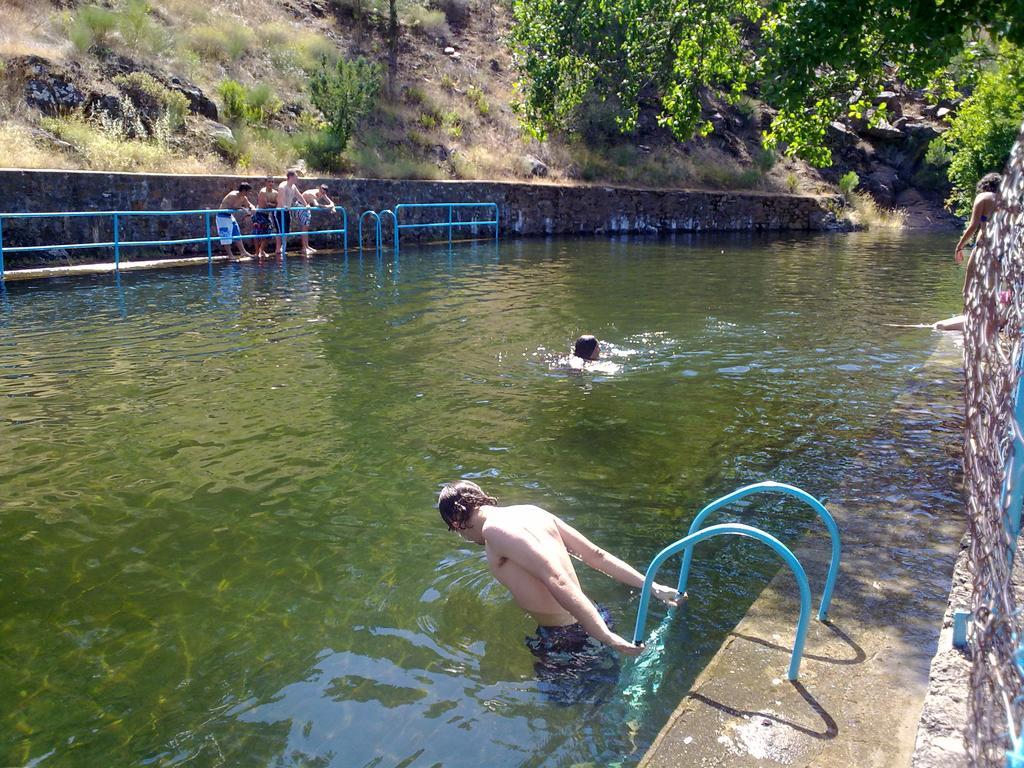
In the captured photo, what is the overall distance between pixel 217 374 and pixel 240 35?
Result: 21549 mm

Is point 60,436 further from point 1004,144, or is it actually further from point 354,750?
point 1004,144

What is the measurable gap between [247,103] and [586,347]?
60.5 ft

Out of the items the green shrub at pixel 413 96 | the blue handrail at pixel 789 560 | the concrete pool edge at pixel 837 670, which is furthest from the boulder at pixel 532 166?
the blue handrail at pixel 789 560

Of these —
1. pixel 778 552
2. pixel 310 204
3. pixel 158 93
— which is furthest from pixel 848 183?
pixel 778 552

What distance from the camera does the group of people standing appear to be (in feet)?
63.9

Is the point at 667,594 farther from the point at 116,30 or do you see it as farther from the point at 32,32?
the point at 116,30

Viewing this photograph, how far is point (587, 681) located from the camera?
4.28 m

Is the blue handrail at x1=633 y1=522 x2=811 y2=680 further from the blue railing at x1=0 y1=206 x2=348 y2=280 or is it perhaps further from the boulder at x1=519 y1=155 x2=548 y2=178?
the boulder at x1=519 y1=155 x2=548 y2=178

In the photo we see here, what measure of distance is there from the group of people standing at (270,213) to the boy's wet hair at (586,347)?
11267mm

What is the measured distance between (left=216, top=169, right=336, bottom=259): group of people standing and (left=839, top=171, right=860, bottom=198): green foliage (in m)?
25.7

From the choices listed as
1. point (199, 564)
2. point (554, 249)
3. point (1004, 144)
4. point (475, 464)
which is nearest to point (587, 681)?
point (199, 564)

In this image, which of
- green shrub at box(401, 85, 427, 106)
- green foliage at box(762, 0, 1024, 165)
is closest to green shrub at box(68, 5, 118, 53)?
green shrub at box(401, 85, 427, 106)

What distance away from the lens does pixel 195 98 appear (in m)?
23.5

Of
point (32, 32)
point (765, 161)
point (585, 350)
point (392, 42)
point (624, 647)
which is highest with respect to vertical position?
point (392, 42)
